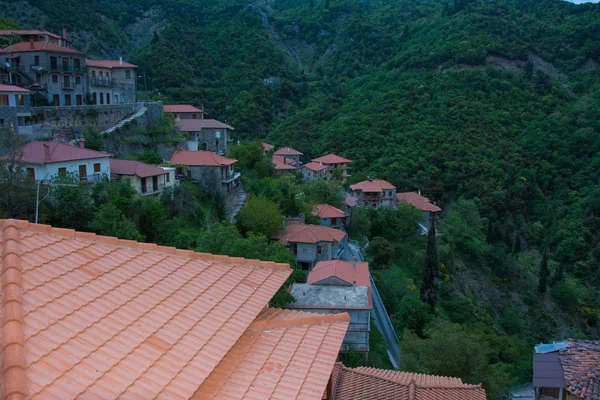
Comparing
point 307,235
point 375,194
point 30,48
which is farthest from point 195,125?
point 375,194

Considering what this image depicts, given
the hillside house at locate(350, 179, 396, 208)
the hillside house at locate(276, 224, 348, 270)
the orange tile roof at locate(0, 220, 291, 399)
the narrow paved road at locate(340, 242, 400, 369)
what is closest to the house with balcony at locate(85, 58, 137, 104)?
the hillside house at locate(276, 224, 348, 270)

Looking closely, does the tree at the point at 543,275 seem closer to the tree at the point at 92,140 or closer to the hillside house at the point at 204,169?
the hillside house at the point at 204,169

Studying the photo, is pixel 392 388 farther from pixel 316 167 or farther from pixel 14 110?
pixel 316 167

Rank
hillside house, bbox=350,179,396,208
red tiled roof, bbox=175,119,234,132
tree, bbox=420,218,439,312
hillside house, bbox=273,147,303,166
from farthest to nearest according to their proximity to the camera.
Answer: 1. hillside house, bbox=273,147,303,166
2. hillside house, bbox=350,179,396,208
3. red tiled roof, bbox=175,119,234,132
4. tree, bbox=420,218,439,312

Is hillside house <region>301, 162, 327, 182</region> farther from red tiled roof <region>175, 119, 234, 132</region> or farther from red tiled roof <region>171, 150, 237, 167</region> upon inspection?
red tiled roof <region>171, 150, 237, 167</region>

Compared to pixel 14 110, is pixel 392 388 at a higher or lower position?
lower

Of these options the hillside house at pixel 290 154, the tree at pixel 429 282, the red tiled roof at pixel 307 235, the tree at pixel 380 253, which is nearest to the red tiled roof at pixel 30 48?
the red tiled roof at pixel 307 235

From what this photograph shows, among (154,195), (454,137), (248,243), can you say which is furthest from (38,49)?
(454,137)
